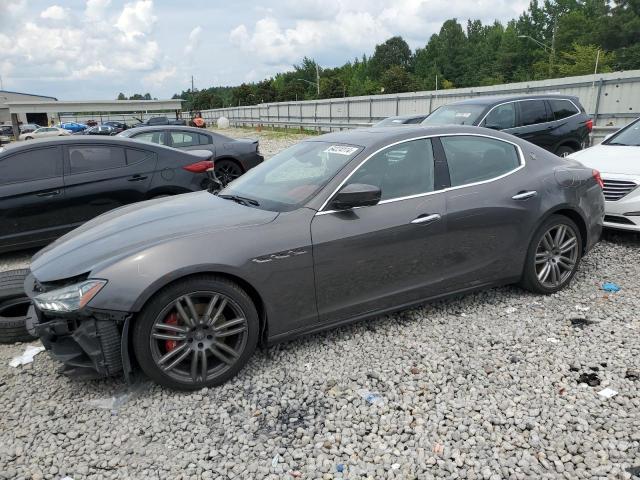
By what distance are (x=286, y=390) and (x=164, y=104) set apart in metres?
90.6

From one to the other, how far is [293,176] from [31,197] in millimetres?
3753

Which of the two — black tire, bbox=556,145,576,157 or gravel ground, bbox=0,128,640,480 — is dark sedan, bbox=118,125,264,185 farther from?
gravel ground, bbox=0,128,640,480

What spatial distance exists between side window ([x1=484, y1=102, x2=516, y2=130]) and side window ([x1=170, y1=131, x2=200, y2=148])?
6.18 metres

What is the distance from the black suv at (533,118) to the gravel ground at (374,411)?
6.12 meters

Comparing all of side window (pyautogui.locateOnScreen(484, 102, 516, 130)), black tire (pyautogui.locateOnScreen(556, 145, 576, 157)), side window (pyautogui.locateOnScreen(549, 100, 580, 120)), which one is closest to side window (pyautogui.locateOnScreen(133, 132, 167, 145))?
side window (pyautogui.locateOnScreen(484, 102, 516, 130))

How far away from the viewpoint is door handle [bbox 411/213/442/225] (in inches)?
149

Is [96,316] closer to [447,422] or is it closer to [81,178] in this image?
[447,422]

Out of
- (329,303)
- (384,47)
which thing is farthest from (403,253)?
(384,47)

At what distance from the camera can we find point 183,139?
37.5ft

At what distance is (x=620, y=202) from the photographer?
5.81 m

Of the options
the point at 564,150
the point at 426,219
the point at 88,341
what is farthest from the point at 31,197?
the point at 564,150

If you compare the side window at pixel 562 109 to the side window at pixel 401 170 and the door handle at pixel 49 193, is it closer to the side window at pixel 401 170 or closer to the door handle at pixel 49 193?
the side window at pixel 401 170

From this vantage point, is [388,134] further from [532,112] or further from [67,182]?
[532,112]

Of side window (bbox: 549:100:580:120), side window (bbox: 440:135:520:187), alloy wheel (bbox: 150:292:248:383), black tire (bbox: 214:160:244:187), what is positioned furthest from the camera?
black tire (bbox: 214:160:244:187)
